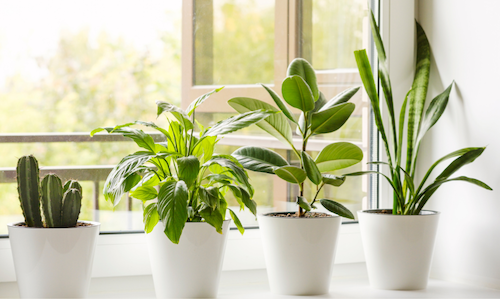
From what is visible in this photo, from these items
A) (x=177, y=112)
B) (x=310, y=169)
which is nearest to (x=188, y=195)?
(x=177, y=112)

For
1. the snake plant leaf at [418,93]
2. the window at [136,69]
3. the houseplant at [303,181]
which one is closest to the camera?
the houseplant at [303,181]

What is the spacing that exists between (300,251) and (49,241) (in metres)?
0.57

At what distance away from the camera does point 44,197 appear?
1.07 m

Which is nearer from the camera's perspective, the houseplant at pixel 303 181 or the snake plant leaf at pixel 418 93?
the houseplant at pixel 303 181

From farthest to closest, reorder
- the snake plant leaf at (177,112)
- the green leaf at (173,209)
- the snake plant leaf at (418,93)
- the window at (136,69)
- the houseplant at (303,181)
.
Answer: the snake plant leaf at (418,93), the window at (136,69), the houseplant at (303,181), the snake plant leaf at (177,112), the green leaf at (173,209)

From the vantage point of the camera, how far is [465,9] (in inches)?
56.2

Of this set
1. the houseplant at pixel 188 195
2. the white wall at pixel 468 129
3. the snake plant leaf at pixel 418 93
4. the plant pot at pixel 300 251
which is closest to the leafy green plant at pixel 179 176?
the houseplant at pixel 188 195

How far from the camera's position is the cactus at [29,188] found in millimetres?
1062

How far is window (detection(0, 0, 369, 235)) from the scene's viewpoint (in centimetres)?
131

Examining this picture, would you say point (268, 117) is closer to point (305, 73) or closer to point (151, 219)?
point (305, 73)

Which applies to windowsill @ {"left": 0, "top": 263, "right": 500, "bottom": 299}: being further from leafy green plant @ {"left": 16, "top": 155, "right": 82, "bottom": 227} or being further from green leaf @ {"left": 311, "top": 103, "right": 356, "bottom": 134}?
green leaf @ {"left": 311, "top": 103, "right": 356, "bottom": 134}

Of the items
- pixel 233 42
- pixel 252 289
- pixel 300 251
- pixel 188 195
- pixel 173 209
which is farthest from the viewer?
pixel 233 42

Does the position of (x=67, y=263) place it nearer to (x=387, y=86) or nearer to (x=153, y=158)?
(x=153, y=158)

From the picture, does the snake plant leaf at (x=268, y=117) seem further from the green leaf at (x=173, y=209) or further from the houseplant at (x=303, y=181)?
the green leaf at (x=173, y=209)
